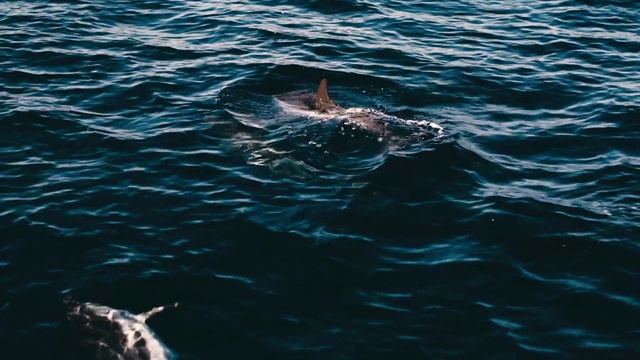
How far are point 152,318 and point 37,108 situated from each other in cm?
850

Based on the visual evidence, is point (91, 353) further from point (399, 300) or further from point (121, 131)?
point (121, 131)

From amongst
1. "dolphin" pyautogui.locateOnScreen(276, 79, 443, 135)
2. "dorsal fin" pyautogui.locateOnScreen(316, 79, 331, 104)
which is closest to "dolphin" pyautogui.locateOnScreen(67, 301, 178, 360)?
"dolphin" pyautogui.locateOnScreen(276, 79, 443, 135)

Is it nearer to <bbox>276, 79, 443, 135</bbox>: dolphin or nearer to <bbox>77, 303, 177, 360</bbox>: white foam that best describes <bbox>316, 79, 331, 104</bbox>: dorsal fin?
<bbox>276, 79, 443, 135</bbox>: dolphin

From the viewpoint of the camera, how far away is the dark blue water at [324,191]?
1002 centimetres

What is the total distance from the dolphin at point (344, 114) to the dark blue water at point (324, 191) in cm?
31

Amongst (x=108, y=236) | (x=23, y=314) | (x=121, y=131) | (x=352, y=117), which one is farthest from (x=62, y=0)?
(x=23, y=314)

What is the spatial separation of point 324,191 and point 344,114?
135 inches

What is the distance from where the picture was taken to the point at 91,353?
9.47m

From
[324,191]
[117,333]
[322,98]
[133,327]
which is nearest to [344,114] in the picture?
[322,98]

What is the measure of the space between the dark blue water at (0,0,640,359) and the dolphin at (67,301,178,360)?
177 mm

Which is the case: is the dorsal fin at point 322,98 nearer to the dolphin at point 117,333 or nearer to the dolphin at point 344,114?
the dolphin at point 344,114

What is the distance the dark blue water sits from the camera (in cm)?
1002

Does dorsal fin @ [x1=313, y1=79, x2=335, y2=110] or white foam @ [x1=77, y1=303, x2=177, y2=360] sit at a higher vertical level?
dorsal fin @ [x1=313, y1=79, x2=335, y2=110]

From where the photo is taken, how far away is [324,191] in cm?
1331
